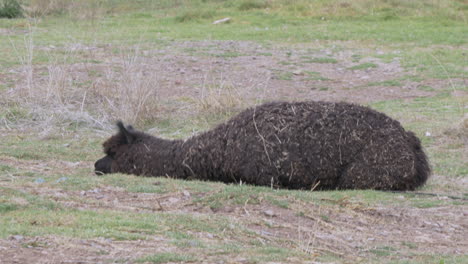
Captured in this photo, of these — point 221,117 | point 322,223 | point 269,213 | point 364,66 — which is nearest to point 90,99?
point 221,117

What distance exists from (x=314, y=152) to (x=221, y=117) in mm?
4748

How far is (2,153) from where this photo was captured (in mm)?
9562

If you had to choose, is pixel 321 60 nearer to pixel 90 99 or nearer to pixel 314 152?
pixel 90 99

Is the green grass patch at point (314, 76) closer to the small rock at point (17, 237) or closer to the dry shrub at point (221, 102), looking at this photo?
the dry shrub at point (221, 102)

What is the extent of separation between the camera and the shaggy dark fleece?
25.6ft

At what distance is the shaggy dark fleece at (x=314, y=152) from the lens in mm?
7797

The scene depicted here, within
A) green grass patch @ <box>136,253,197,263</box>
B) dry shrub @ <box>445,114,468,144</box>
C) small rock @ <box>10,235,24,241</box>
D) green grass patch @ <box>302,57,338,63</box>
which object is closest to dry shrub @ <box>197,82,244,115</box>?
dry shrub @ <box>445,114,468,144</box>

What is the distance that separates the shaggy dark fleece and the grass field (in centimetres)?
35

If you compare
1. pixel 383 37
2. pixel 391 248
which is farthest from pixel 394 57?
pixel 391 248

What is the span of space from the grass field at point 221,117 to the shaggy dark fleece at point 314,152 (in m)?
0.35

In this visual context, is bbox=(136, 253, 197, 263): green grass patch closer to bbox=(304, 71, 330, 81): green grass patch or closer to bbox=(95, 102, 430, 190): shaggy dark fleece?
bbox=(95, 102, 430, 190): shaggy dark fleece

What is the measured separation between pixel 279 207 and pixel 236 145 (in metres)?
1.44

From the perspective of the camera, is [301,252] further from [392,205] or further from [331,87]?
[331,87]

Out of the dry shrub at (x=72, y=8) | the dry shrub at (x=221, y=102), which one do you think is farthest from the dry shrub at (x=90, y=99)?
the dry shrub at (x=72, y=8)
